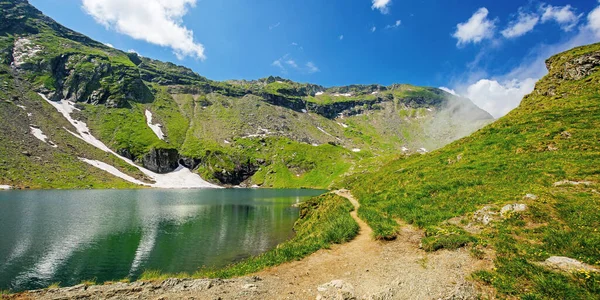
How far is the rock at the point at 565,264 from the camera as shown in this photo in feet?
37.2

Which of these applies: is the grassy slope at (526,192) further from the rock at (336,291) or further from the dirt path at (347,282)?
the rock at (336,291)

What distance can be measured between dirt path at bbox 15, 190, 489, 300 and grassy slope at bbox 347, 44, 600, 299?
157cm

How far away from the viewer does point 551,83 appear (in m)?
49.8

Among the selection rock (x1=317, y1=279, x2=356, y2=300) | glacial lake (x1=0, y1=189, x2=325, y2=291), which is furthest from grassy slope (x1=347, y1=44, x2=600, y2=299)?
glacial lake (x1=0, y1=189, x2=325, y2=291)

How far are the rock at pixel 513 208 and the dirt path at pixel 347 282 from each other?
21.2ft

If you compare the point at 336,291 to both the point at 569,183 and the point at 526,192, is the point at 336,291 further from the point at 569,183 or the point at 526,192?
the point at 569,183

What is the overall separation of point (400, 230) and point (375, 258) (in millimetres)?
5771

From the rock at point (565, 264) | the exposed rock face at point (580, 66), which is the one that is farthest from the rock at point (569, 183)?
the exposed rock face at point (580, 66)

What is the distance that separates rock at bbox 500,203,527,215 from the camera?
19.1 metres

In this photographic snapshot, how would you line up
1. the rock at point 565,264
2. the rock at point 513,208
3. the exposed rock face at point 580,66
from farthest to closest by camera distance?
1. the exposed rock face at point 580,66
2. the rock at point 513,208
3. the rock at point 565,264

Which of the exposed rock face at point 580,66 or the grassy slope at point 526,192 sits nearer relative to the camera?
the grassy slope at point 526,192

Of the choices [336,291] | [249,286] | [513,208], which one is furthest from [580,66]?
[249,286]

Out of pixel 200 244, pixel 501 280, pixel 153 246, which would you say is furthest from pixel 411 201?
pixel 153 246

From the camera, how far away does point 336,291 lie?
13984 millimetres
